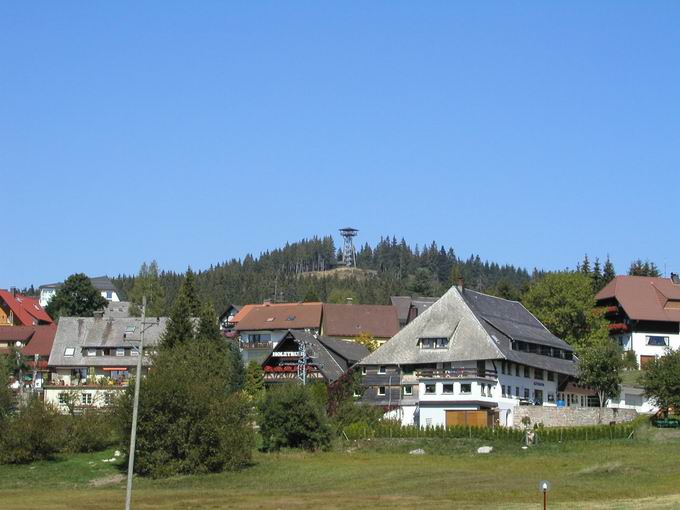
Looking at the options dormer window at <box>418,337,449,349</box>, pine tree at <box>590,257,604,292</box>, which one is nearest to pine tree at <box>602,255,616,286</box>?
pine tree at <box>590,257,604,292</box>

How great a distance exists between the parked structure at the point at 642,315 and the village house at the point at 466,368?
62.5ft

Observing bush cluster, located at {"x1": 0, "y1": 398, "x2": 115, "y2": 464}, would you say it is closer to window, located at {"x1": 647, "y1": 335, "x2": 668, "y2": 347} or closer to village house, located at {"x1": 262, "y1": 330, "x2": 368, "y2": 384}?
village house, located at {"x1": 262, "y1": 330, "x2": 368, "y2": 384}

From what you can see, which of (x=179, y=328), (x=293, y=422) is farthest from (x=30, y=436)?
(x=179, y=328)

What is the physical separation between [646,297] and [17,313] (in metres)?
82.9

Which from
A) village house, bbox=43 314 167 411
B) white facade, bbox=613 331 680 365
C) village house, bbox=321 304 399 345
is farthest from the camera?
village house, bbox=321 304 399 345

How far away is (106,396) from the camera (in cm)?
10119

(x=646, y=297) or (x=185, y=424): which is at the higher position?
(x=646, y=297)

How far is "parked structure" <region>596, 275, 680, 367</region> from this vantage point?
4732 inches

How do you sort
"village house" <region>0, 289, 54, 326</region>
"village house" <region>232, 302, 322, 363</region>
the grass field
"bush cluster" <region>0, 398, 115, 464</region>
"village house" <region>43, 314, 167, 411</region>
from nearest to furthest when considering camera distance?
the grass field < "bush cluster" <region>0, 398, 115, 464</region> < "village house" <region>43, 314, 167, 411</region> < "village house" <region>232, 302, 322, 363</region> < "village house" <region>0, 289, 54, 326</region>

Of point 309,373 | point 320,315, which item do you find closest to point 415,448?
point 309,373

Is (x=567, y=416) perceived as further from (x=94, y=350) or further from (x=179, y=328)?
(x=94, y=350)

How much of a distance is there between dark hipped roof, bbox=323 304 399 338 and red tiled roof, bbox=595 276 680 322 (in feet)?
89.6

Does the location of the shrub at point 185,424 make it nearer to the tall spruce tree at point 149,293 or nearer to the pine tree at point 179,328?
the pine tree at point 179,328

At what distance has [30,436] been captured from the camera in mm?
81250
